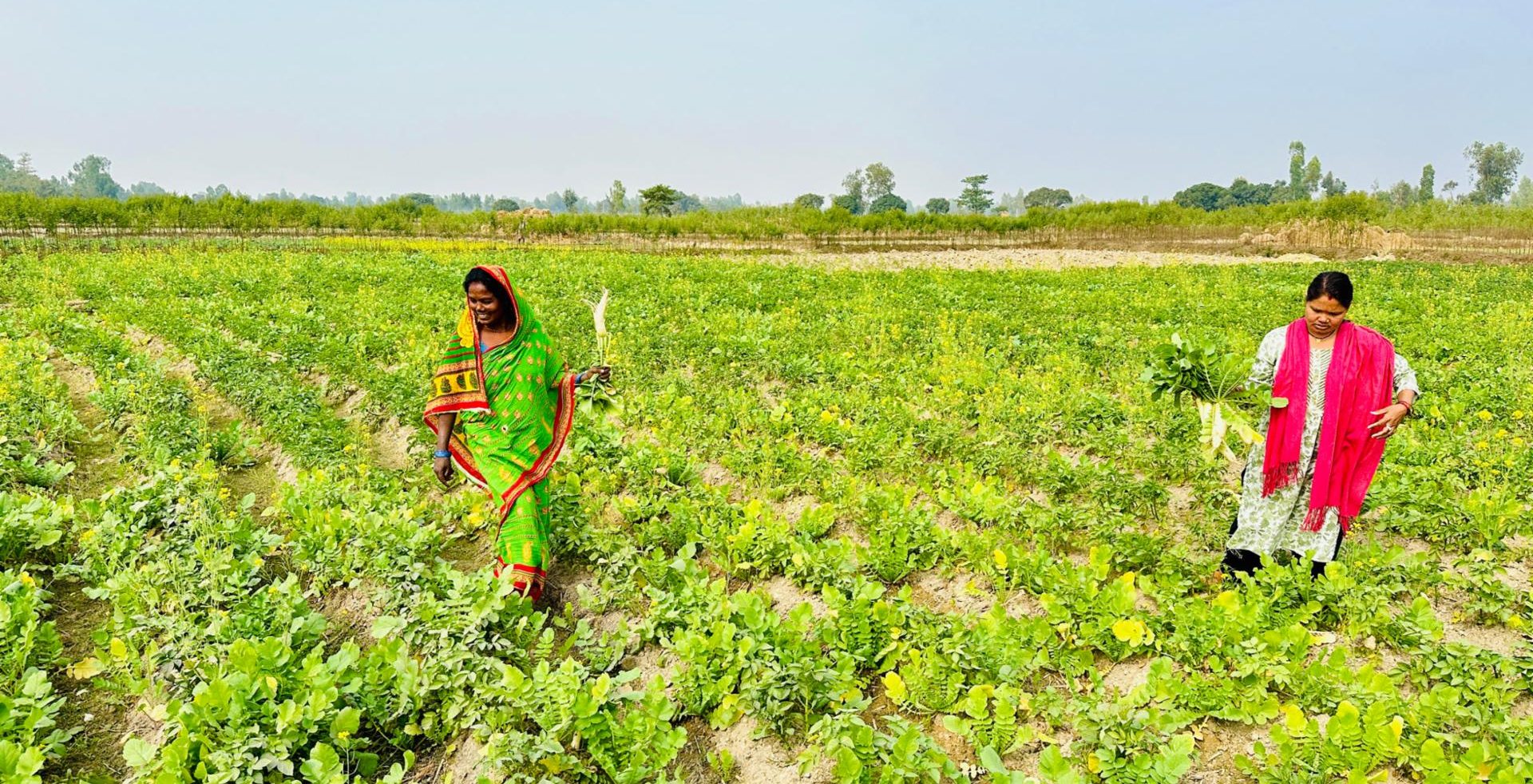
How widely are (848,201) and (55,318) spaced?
10407cm

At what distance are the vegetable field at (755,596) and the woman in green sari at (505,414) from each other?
0.37m

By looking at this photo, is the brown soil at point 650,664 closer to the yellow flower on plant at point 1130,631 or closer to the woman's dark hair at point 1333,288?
the yellow flower on plant at point 1130,631

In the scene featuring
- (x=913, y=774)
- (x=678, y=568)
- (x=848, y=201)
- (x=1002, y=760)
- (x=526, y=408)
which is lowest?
(x=1002, y=760)

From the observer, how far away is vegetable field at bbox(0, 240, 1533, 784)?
2986 mm

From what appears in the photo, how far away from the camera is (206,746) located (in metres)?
2.87

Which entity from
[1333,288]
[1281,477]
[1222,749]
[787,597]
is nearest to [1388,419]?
[1281,477]

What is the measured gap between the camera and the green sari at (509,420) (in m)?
4.14

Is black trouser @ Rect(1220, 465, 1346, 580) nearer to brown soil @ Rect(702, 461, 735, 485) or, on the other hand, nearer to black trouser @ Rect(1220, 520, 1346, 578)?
black trouser @ Rect(1220, 520, 1346, 578)

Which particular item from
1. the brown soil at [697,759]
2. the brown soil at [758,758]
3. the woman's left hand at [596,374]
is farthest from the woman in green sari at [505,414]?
the brown soil at [758,758]

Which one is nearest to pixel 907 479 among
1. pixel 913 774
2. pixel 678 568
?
pixel 678 568

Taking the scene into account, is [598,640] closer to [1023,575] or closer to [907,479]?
[1023,575]

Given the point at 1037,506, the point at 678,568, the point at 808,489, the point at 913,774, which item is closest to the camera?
the point at 913,774

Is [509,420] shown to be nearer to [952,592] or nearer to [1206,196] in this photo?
[952,592]

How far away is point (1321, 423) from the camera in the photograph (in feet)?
13.0
